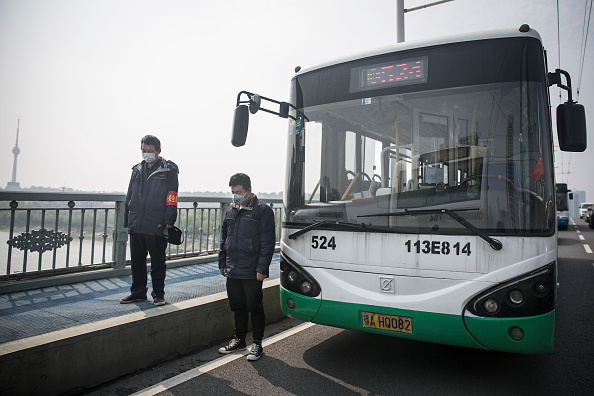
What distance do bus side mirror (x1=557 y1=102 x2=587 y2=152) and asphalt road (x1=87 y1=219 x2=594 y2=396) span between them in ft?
6.61

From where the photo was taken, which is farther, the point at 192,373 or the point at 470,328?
the point at 192,373

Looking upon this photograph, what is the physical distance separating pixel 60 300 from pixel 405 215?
386cm

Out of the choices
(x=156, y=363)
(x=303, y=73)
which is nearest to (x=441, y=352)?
(x=156, y=363)

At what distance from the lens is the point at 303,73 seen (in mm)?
4395

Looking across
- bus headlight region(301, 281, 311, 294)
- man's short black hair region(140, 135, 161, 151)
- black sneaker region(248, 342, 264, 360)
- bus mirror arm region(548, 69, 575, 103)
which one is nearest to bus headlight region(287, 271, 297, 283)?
bus headlight region(301, 281, 311, 294)

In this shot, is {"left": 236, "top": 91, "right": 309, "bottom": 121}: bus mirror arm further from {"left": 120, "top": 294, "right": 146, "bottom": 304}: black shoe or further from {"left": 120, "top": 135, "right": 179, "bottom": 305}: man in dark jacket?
{"left": 120, "top": 294, "right": 146, "bottom": 304}: black shoe

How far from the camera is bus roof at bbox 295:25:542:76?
342cm

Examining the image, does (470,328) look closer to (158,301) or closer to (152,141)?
(158,301)

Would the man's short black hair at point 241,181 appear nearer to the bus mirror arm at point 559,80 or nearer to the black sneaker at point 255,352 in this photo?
the black sneaker at point 255,352

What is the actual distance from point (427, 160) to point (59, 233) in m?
4.58

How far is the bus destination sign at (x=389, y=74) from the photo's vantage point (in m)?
3.72

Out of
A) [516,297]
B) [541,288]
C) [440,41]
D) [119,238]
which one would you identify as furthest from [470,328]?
[119,238]

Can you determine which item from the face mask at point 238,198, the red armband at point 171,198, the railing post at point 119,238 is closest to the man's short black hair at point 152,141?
the red armband at point 171,198

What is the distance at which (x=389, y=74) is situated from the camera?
385 cm
